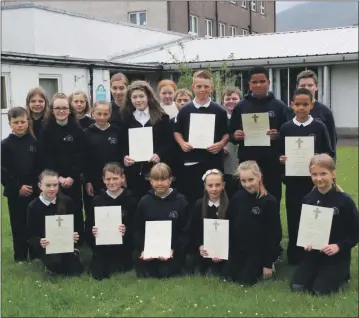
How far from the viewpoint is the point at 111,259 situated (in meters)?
5.57

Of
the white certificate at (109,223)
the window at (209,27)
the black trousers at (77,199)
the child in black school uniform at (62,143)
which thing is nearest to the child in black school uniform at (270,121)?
the white certificate at (109,223)

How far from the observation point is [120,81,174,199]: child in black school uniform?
5633 mm

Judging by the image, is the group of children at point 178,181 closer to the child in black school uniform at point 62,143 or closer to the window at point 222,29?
the child in black school uniform at point 62,143

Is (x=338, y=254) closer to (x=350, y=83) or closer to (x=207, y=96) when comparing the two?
(x=207, y=96)

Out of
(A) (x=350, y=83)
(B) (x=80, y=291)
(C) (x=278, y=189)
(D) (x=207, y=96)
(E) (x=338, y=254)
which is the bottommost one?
(B) (x=80, y=291)

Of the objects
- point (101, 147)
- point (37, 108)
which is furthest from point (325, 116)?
point (37, 108)

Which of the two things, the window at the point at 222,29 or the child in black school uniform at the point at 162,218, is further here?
the window at the point at 222,29

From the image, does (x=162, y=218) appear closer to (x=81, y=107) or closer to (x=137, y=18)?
(x=81, y=107)

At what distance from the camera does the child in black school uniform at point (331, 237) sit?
4703mm

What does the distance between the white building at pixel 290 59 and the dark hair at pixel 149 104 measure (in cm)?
1381

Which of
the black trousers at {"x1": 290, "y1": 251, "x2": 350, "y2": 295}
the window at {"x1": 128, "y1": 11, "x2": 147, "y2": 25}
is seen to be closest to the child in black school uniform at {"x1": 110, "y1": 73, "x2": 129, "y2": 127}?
the black trousers at {"x1": 290, "y1": 251, "x2": 350, "y2": 295}

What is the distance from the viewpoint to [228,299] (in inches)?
178

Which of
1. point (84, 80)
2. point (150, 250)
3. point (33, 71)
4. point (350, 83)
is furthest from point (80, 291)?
point (350, 83)

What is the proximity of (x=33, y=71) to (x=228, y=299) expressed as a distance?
578 inches
